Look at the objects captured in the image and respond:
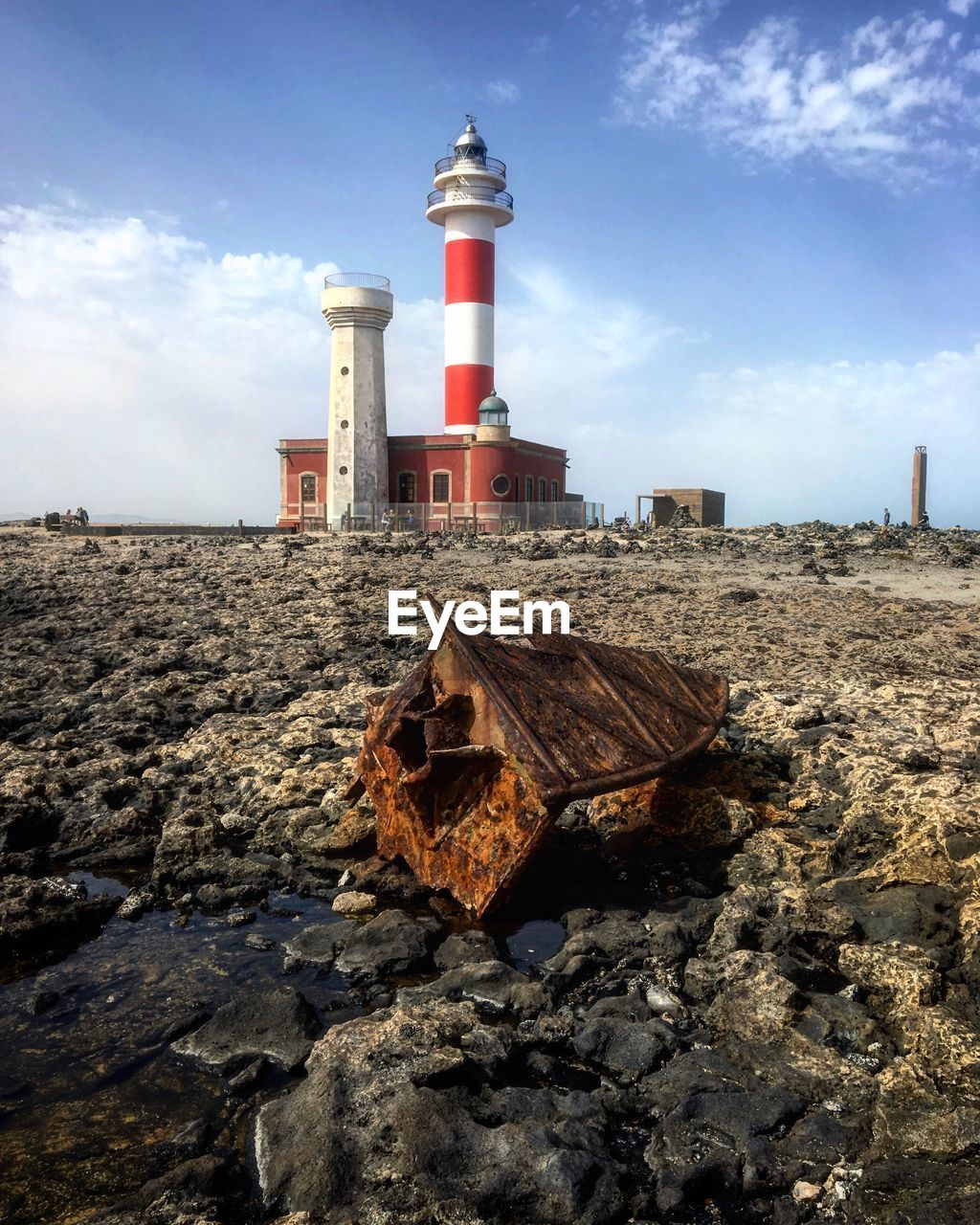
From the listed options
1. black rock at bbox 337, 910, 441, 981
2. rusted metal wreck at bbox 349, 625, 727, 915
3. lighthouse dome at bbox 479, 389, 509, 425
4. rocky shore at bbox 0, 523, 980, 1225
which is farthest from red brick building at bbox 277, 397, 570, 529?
black rock at bbox 337, 910, 441, 981

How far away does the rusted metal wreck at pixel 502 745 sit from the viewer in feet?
16.1

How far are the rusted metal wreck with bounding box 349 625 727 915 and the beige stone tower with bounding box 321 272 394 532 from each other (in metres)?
29.4

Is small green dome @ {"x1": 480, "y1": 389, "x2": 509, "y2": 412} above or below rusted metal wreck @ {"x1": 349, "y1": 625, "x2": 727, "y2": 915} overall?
above

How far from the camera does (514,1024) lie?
417 cm

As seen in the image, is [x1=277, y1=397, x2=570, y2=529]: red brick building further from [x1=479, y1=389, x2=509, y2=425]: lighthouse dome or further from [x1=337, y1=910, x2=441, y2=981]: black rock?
[x1=337, y1=910, x2=441, y2=981]: black rock

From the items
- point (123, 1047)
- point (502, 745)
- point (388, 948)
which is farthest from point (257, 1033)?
point (502, 745)

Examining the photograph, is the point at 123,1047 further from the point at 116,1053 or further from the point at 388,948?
the point at 388,948

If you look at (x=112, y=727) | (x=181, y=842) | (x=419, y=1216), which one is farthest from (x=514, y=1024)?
(x=112, y=727)

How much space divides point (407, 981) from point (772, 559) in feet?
41.7

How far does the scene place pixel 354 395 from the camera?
35000mm

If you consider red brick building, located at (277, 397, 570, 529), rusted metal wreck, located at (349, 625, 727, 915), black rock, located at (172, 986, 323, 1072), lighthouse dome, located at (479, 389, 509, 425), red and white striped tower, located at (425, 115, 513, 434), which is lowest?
black rock, located at (172, 986, 323, 1072)

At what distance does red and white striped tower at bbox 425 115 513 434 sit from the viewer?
35.5 m

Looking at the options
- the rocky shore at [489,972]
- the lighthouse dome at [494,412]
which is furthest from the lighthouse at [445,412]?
the rocky shore at [489,972]

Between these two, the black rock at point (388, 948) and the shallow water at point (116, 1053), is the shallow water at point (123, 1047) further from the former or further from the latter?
the black rock at point (388, 948)
